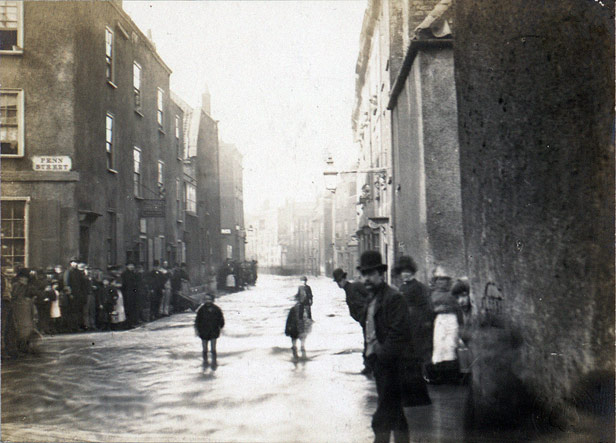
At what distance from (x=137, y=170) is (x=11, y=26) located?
2.48 metres

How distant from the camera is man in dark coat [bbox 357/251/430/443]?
4414 mm

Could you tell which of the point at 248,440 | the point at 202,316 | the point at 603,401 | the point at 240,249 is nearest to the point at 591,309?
the point at 603,401

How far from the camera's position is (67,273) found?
22.8 feet

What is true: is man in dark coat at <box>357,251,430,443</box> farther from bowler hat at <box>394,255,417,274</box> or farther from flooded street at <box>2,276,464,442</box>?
bowler hat at <box>394,255,417,274</box>

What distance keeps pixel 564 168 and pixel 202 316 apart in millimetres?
4449

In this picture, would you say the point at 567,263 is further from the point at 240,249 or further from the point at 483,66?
the point at 240,249

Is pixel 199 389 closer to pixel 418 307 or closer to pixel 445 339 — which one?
pixel 418 307

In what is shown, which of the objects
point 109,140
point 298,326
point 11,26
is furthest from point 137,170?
point 298,326

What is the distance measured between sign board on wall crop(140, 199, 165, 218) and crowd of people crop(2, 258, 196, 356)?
2.52ft

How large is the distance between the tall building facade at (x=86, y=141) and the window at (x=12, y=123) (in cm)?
1

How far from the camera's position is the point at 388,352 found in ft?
14.4

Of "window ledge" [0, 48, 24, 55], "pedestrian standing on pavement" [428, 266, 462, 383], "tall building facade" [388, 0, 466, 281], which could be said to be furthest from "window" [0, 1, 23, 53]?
"pedestrian standing on pavement" [428, 266, 462, 383]

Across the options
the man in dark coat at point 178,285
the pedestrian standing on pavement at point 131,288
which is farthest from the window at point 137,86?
the man in dark coat at point 178,285

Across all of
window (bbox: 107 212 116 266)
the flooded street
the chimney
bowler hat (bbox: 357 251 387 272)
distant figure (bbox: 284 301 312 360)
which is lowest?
the flooded street
